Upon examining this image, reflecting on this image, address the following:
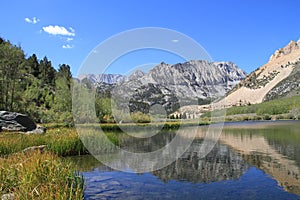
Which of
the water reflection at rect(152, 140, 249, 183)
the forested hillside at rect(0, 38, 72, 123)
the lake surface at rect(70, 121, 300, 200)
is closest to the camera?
the lake surface at rect(70, 121, 300, 200)

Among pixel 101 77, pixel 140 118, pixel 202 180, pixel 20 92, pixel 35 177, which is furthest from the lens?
pixel 140 118

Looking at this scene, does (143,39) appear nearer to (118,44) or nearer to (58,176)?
(118,44)

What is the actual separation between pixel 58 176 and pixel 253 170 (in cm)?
1253

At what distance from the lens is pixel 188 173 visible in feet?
55.8

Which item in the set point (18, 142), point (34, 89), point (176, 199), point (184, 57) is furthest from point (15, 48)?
point (176, 199)

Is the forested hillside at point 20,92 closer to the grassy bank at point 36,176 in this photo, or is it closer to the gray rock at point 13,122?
the gray rock at point 13,122

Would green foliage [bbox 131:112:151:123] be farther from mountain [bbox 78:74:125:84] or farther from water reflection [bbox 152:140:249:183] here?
water reflection [bbox 152:140:249:183]

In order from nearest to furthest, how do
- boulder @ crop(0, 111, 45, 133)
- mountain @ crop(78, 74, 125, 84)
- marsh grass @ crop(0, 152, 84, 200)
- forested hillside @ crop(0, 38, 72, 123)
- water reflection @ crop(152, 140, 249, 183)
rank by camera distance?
1. marsh grass @ crop(0, 152, 84, 200)
2. water reflection @ crop(152, 140, 249, 183)
3. mountain @ crop(78, 74, 125, 84)
4. boulder @ crop(0, 111, 45, 133)
5. forested hillside @ crop(0, 38, 72, 123)

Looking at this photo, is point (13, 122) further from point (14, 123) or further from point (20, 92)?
point (20, 92)


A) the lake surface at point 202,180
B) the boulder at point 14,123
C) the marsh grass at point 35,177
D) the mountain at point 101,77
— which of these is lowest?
the lake surface at point 202,180

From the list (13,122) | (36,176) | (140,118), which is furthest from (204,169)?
(140,118)

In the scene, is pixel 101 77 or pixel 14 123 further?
pixel 101 77

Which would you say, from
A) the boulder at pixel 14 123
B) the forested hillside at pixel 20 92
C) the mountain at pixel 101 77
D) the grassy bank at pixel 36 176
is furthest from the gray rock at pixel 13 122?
the forested hillside at pixel 20 92

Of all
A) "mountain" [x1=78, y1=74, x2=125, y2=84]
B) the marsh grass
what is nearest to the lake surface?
the marsh grass
